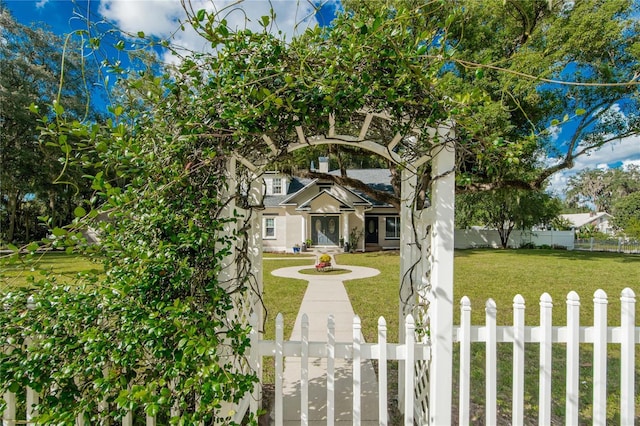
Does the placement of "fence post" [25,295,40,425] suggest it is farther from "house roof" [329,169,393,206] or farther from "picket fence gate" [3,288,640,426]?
"house roof" [329,169,393,206]

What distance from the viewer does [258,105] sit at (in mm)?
1596

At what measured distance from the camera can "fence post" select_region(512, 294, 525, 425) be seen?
1919 mm

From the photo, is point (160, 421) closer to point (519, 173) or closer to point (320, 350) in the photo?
point (320, 350)

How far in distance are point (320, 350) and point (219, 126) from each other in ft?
4.92

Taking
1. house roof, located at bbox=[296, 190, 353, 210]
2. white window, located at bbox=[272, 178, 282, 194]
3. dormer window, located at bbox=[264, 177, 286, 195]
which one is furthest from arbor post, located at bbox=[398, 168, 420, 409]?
white window, located at bbox=[272, 178, 282, 194]

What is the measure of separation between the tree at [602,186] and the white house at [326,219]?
2030 inches

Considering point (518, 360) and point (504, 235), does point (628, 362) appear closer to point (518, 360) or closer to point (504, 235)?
point (518, 360)

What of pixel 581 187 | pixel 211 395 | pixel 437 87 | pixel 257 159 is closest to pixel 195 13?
pixel 257 159

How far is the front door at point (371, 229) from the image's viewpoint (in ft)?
62.8

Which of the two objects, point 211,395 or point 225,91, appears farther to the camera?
point 225,91

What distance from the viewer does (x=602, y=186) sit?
53062mm

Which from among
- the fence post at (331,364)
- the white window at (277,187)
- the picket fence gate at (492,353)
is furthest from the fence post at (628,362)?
the white window at (277,187)

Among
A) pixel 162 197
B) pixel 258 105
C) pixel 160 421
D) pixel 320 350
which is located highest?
pixel 258 105

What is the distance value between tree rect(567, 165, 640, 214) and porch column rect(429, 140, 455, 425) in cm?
6508
